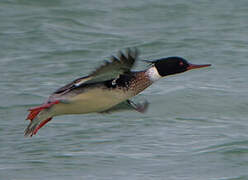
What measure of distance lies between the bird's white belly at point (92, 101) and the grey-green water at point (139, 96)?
0.84 metres

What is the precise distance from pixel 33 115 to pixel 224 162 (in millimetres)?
2124

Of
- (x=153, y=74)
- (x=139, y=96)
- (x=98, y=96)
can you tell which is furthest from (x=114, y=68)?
(x=139, y=96)

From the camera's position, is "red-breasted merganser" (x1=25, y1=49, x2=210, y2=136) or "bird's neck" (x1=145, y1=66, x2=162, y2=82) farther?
"bird's neck" (x1=145, y1=66, x2=162, y2=82)

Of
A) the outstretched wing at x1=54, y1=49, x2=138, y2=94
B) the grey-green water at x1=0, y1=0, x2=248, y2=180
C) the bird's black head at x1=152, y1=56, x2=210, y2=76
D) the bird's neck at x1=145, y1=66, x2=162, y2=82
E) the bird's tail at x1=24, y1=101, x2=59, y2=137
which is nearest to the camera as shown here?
the outstretched wing at x1=54, y1=49, x2=138, y2=94

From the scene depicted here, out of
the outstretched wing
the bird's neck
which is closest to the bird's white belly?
the outstretched wing

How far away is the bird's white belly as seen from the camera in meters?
6.45

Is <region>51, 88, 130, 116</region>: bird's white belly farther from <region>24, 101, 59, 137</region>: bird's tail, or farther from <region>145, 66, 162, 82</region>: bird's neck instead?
<region>145, 66, 162, 82</region>: bird's neck

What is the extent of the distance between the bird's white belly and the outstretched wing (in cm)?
12

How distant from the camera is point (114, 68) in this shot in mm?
6172

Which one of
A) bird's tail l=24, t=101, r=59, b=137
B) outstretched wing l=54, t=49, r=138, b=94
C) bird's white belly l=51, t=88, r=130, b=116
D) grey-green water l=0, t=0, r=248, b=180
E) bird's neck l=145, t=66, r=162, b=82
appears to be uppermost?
outstretched wing l=54, t=49, r=138, b=94

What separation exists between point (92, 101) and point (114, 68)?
50 centimetres

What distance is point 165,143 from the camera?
797 cm

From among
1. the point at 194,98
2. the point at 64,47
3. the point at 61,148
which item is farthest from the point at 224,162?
the point at 64,47

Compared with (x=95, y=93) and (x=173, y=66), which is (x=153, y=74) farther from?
(x=95, y=93)
